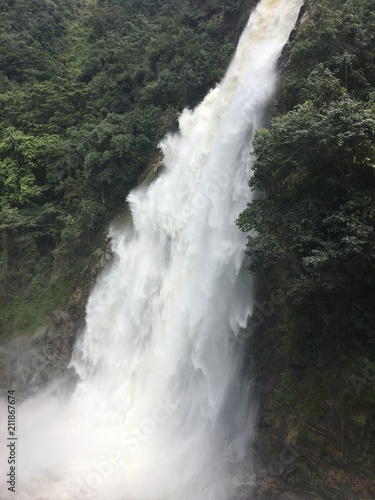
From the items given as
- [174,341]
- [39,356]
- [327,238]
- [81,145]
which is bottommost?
[174,341]

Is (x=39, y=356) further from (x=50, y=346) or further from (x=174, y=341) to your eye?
(x=174, y=341)

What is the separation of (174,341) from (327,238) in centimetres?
708

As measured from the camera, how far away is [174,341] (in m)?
13.4

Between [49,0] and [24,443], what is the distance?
38.5 meters

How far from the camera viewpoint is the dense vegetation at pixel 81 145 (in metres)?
18.9

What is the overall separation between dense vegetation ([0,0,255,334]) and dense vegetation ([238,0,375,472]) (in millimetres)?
9987

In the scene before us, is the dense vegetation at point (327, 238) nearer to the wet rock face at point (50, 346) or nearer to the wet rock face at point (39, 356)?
the wet rock face at point (50, 346)

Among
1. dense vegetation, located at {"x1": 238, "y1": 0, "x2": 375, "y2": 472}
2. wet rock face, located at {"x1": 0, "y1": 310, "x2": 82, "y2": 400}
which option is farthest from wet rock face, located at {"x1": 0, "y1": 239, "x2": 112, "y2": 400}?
dense vegetation, located at {"x1": 238, "y1": 0, "x2": 375, "y2": 472}

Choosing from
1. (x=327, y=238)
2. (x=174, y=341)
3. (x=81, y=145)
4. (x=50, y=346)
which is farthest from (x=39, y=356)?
(x=327, y=238)

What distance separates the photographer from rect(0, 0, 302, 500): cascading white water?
1164 cm

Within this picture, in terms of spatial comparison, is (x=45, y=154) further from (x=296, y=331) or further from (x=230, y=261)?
(x=296, y=331)

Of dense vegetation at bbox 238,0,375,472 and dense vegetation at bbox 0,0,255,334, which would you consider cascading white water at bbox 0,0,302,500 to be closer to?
dense vegetation at bbox 0,0,255,334

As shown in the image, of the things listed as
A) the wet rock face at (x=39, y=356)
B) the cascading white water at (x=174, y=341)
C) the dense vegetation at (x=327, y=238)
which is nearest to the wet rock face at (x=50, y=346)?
the wet rock face at (x=39, y=356)

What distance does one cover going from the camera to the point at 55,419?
15.7 m
